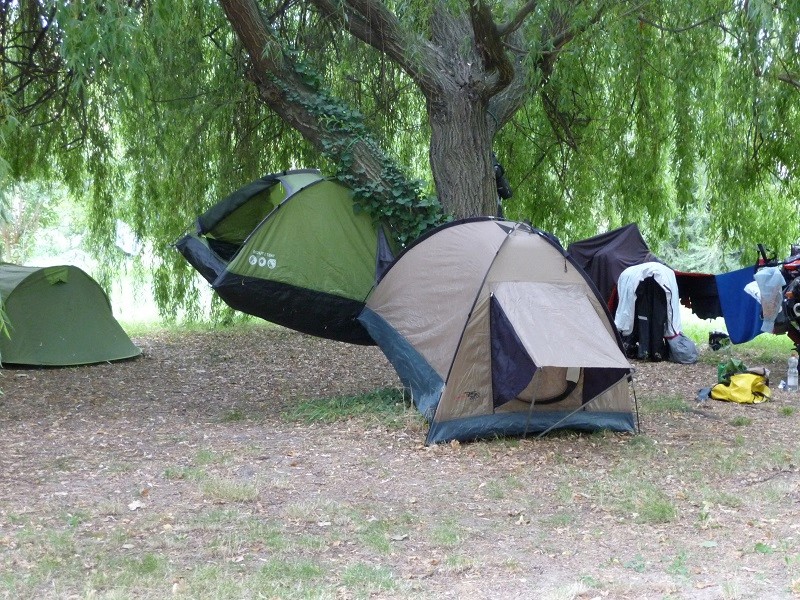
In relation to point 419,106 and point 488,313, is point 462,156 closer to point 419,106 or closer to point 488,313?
point 488,313

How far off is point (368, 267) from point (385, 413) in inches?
52.8

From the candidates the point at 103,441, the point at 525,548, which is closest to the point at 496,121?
the point at 103,441

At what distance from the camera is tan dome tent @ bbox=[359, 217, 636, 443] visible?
6332 mm

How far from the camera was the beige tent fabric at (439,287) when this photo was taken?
21.9 feet

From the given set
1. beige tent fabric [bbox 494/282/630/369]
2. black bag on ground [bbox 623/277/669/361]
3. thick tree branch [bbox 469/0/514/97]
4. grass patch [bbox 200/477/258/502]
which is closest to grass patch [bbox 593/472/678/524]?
beige tent fabric [bbox 494/282/630/369]

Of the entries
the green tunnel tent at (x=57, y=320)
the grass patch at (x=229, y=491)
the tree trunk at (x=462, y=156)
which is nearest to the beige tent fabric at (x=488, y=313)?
the tree trunk at (x=462, y=156)

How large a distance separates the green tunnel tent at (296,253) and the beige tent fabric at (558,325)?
1626 mm

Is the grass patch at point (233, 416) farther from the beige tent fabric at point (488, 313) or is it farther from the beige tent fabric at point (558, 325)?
the beige tent fabric at point (558, 325)

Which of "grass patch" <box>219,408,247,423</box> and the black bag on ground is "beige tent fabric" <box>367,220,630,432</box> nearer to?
"grass patch" <box>219,408,247,423</box>

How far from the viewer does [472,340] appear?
6.53m

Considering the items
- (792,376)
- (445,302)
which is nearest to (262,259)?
(445,302)

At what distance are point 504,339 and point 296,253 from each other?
6.77ft

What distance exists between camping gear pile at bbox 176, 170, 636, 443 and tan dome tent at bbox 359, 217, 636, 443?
1 centimetres

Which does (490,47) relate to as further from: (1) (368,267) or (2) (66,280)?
(2) (66,280)
